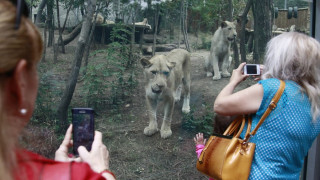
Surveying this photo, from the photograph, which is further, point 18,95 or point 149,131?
point 149,131

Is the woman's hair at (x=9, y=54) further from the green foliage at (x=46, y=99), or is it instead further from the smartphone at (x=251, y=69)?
the green foliage at (x=46, y=99)

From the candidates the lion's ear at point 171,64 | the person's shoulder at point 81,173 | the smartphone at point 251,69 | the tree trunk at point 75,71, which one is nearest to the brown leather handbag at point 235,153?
the smartphone at point 251,69

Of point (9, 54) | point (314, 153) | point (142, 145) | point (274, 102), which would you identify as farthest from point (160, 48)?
point (9, 54)

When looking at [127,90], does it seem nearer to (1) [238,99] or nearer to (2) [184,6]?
(2) [184,6]

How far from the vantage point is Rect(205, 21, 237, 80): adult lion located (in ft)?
14.1

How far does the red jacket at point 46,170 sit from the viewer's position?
3.54ft

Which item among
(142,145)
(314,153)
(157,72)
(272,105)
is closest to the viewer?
(272,105)

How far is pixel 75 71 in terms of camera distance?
3.50m

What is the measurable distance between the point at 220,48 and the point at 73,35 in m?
1.88

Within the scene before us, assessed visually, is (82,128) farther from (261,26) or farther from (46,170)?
(261,26)

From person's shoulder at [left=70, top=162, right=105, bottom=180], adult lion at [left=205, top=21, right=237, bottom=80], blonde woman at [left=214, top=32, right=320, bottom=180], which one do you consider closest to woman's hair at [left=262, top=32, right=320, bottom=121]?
blonde woman at [left=214, top=32, right=320, bottom=180]

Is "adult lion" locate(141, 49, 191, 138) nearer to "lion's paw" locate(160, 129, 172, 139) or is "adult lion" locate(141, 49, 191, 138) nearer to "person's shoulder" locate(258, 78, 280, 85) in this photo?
"lion's paw" locate(160, 129, 172, 139)

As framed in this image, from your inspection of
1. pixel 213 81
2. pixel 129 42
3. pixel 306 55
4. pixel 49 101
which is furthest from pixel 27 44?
pixel 213 81

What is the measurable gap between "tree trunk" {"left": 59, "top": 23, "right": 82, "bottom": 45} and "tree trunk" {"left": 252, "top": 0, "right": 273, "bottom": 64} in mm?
2160
